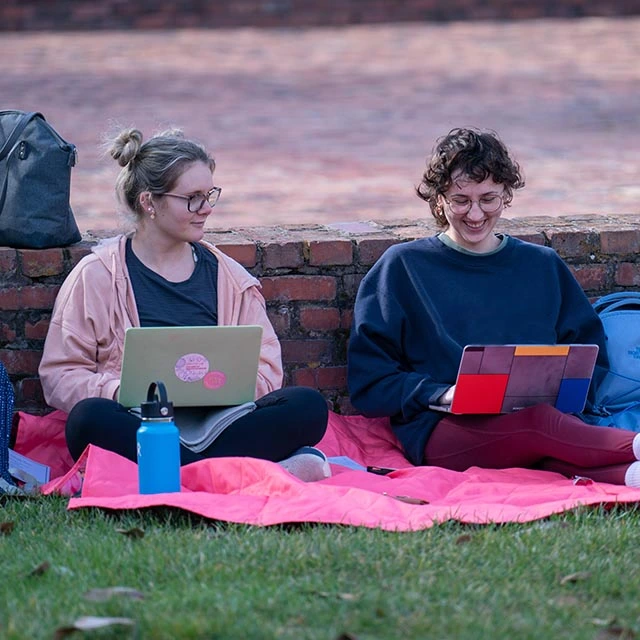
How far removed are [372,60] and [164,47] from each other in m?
2.93

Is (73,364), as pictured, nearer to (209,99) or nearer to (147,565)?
(147,565)

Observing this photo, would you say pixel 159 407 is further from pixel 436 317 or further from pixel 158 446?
pixel 436 317

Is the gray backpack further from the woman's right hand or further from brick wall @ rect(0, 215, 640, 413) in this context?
the woman's right hand

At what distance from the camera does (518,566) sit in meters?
3.09

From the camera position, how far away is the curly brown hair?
4238 mm

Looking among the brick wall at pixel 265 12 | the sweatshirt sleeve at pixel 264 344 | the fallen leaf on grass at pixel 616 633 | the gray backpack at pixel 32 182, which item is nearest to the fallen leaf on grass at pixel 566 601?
the fallen leaf on grass at pixel 616 633

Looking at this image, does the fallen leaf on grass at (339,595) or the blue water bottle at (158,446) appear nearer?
the fallen leaf on grass at (339,595)

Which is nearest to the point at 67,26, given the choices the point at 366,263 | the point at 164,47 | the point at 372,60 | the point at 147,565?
the point at 164,47

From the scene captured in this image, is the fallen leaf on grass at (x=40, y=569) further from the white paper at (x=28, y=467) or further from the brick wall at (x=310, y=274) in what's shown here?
the brick wall at (x=310, y=274)

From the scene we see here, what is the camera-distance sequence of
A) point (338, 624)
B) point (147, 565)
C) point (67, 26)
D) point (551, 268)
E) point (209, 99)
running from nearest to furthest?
point (338, 624) < point (147, 565) < point (551, 268) < point (209, 99) < point (67, 26)

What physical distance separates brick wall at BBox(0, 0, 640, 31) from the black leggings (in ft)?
51.3

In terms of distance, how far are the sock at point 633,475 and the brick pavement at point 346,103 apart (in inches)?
181

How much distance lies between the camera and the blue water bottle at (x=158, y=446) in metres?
3.45

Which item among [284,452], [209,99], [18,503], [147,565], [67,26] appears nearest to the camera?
[147,565]
